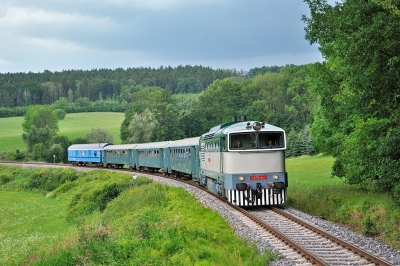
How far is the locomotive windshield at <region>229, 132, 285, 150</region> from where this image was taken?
19.7 m

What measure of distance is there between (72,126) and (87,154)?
256ft

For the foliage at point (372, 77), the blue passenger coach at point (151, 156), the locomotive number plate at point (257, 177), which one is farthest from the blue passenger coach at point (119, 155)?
the foliage at point (372, 77)

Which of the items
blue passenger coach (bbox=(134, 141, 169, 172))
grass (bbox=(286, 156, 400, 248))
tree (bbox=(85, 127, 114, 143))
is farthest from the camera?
tree (bbox=(85, 127, 114, 143))

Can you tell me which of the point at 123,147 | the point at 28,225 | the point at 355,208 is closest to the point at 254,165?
the point at 355,208

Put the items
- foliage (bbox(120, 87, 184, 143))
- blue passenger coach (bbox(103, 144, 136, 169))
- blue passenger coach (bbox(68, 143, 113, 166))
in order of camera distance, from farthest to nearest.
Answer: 1. foliage (bbox(120, 87, 184, 143))
2. blue passenger coach (bbox(68, 143, 113, 166))
3. blue passenger coach (bbox(103, 144, 136, 169))

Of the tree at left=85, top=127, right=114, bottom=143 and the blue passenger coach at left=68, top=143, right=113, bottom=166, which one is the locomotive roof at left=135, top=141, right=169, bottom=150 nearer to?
the blue passenger coach at left=68, top=143, right=113, bottom=166

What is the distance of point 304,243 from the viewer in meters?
13.2

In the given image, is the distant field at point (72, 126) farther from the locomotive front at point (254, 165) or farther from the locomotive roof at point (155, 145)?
the locomotive front at point (254, 165)

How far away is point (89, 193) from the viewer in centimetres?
3531

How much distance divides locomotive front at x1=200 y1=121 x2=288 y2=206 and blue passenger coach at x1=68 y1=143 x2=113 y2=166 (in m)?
43.5

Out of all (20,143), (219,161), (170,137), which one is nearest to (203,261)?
(219,161)

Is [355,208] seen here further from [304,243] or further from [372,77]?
[304,243]

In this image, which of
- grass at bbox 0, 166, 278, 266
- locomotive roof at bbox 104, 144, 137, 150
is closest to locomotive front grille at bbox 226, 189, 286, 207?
grass at bbox 0, 166, 278, 266

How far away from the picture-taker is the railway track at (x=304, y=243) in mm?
11344
